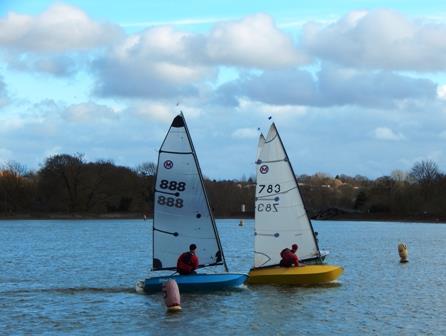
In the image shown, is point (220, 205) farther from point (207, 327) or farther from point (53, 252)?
point (207, 327)

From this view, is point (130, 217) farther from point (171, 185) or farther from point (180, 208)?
point (171, 185)

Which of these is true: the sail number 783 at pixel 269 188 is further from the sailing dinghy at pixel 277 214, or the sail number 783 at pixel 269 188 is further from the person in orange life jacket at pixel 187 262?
the person in orange life jacket at pixel 187 262

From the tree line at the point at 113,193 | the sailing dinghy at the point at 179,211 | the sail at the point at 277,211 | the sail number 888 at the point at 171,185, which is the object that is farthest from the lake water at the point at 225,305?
the tree line at the point at 113,193

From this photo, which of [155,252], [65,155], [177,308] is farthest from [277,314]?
[65,155]

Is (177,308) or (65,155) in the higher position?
(65,155)

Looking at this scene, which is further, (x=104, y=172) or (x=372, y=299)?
(x=104, y=172)

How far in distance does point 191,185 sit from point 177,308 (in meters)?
5.15

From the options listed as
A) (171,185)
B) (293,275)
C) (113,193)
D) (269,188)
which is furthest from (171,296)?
(113,193)

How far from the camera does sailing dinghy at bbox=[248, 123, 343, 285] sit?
107 ft

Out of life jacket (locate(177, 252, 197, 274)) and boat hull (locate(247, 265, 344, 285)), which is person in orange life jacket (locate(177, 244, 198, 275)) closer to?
life jacket (locate(177, 252, 197, 274))

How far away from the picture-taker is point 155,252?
95.6 feet

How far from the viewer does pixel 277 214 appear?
32875 mm

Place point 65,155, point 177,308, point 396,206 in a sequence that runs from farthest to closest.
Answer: point 396,206 < point 65,155 < point 177,308

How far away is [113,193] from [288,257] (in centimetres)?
11945
